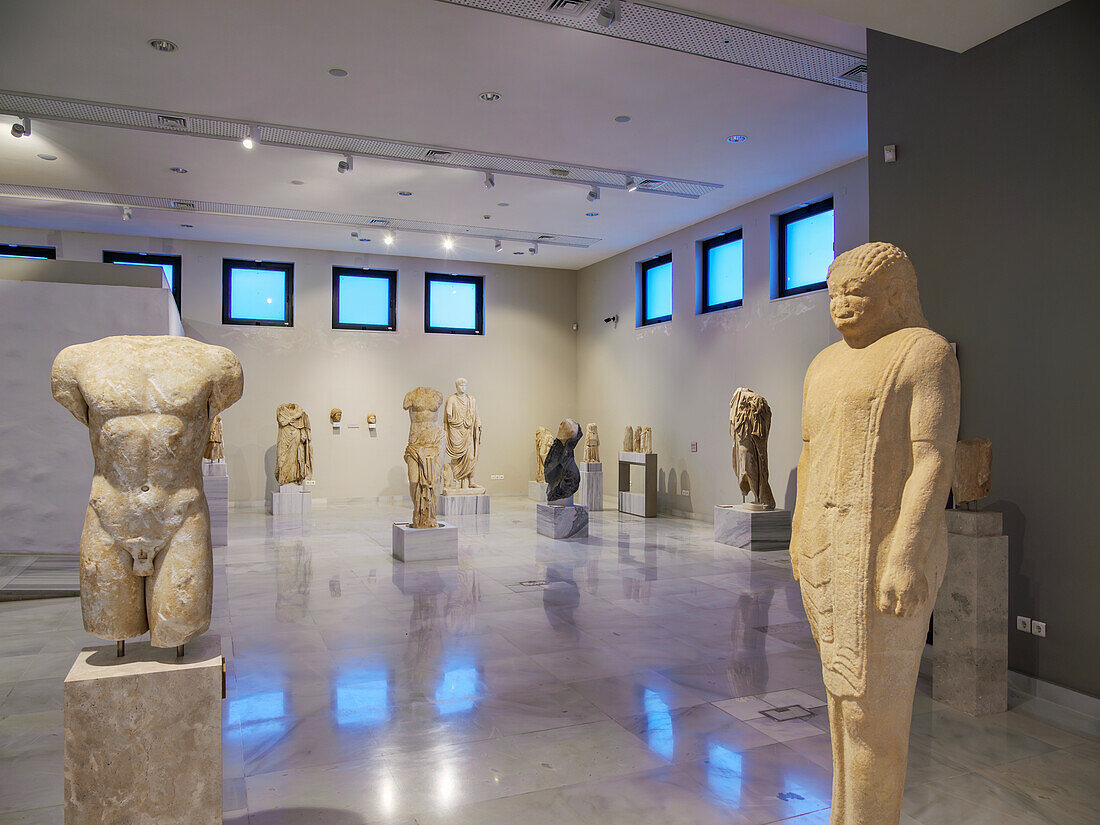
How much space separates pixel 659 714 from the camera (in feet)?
12.9

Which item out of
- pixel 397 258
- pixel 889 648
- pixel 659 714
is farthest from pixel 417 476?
pixel 397 258

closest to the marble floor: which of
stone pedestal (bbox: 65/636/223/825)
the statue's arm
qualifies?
stone pedestal (bbox: 65/636/223/825)

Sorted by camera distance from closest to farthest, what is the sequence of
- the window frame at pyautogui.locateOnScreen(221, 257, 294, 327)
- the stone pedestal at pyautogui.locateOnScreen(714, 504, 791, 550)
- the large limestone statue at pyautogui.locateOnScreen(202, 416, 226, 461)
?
the stone pedestal at pyautogui.locateOnScreen(714, 504, 791, 550)
the large limestone statue at pyautogui.locateOnScreen(202, 416, 226, 461)
the window frame at pyautogui.locateOnScreen(221, 257, 294, 327)

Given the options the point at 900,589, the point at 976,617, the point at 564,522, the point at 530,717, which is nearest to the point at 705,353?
the point at 564,522

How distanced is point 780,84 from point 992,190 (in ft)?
8.70

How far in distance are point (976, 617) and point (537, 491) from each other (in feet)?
32.9

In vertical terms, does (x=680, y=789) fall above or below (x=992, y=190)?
below

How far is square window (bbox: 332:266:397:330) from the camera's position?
1374 centimetres

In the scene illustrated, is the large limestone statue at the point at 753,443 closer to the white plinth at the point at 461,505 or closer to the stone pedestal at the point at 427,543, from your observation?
the stone pedestal at the point at 427,543

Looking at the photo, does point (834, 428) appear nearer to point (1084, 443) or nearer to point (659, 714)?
point (659, 714)

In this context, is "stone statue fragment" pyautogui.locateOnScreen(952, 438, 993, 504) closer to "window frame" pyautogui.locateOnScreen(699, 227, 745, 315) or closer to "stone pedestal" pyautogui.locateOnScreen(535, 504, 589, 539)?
"stone pedestal" pyautogui.locateOnScreen(535, 504, 589, 539)

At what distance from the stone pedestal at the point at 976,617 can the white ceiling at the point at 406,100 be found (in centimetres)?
363

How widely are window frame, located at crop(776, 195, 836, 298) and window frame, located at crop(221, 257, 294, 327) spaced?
821 cm

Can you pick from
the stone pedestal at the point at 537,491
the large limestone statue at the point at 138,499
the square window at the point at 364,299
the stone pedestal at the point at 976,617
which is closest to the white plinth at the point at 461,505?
the stone pedestal at the point at 537,491
